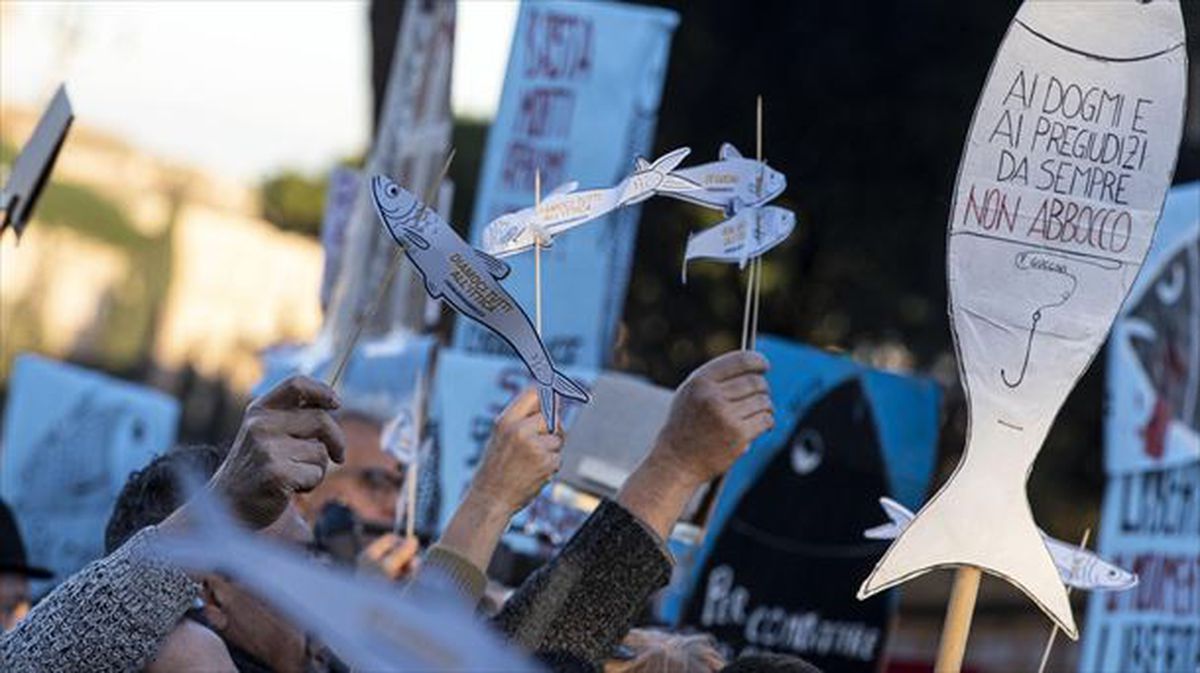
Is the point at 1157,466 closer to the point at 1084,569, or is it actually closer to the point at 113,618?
the point at 1084,569

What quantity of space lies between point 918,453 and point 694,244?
150 inches

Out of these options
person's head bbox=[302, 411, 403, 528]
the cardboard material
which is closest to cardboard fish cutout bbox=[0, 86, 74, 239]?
the cardboard material

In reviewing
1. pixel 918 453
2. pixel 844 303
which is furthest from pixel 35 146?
pixel 844 303

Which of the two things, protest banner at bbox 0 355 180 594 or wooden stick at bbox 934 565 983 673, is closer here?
wooden stick at bbox 934 565 983 673

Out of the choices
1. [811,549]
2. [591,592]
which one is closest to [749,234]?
[591,592]

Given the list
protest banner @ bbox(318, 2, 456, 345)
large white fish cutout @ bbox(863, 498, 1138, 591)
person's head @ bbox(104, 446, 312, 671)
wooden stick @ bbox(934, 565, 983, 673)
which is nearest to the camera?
wooden stick @ bbox(934, 565, 983, 673)

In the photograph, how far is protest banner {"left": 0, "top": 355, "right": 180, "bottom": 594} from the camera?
1034 centimetres

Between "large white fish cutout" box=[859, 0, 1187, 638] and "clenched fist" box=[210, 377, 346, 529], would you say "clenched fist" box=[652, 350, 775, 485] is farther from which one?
"clenched fist" box=[210, 377, 346, 529]

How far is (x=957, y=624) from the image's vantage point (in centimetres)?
355

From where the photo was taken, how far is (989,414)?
3.61 meters

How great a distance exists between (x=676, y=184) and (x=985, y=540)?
25.9 inches

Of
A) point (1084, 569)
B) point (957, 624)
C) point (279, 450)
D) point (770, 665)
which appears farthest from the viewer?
point (1084, 569)

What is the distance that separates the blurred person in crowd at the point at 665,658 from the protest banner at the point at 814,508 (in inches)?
127

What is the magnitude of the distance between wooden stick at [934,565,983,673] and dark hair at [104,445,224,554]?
106 cm
